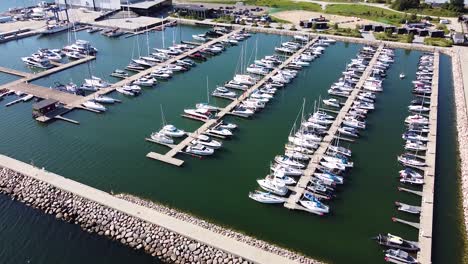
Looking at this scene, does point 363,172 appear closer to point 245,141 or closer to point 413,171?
point 413,171

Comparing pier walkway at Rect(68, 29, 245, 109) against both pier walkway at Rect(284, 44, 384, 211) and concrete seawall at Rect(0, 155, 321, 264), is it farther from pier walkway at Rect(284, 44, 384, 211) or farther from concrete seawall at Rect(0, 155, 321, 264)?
pier walkway at Rect(284, 44, 384, 211)

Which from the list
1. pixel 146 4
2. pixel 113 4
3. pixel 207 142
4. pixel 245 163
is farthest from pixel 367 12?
pixel 245 163

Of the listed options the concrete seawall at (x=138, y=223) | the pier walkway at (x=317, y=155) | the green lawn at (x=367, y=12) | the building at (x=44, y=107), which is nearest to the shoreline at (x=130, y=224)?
the concrete seawall at (x=138, y=223)

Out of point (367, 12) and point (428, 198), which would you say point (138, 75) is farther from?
point (367, 12)

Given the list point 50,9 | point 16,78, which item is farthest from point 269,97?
point 50,9

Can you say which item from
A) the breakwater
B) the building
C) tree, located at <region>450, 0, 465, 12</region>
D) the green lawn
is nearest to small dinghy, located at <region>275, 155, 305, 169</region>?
the breakwater
